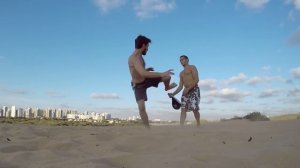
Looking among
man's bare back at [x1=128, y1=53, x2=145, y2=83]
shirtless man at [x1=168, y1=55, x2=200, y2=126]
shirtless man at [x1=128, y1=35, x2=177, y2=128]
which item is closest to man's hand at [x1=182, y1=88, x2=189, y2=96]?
shirtless man at [x1=168, y1=55, x2=200, y2=126]

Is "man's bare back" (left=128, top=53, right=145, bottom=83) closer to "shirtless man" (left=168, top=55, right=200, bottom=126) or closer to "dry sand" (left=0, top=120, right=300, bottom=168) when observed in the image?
"dry sand" (left=0, top=120, right=300, bottom=168)

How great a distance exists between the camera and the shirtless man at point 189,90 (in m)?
8.43

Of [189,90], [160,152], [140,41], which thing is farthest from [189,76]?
[160,152]

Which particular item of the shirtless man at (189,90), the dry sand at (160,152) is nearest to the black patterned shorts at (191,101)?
the shirtless man at (189,90)

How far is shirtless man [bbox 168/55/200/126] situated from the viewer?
27.7ft

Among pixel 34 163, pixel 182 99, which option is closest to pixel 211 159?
pixel 34 163

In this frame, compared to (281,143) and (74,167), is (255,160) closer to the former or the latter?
(281,143)

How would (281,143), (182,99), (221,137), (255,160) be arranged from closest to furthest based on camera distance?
(255,160) → (281,143) → (221,137) → (182,99)

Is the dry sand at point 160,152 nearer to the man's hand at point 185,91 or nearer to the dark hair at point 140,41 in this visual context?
the dark hair at point 140,41

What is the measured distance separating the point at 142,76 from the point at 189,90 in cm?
283

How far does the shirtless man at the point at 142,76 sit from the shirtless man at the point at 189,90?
2243mm

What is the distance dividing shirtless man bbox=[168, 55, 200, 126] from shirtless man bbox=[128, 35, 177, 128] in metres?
2.24

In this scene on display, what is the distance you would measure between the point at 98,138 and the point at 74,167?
192 centimetres

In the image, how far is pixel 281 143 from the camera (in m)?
3.87
